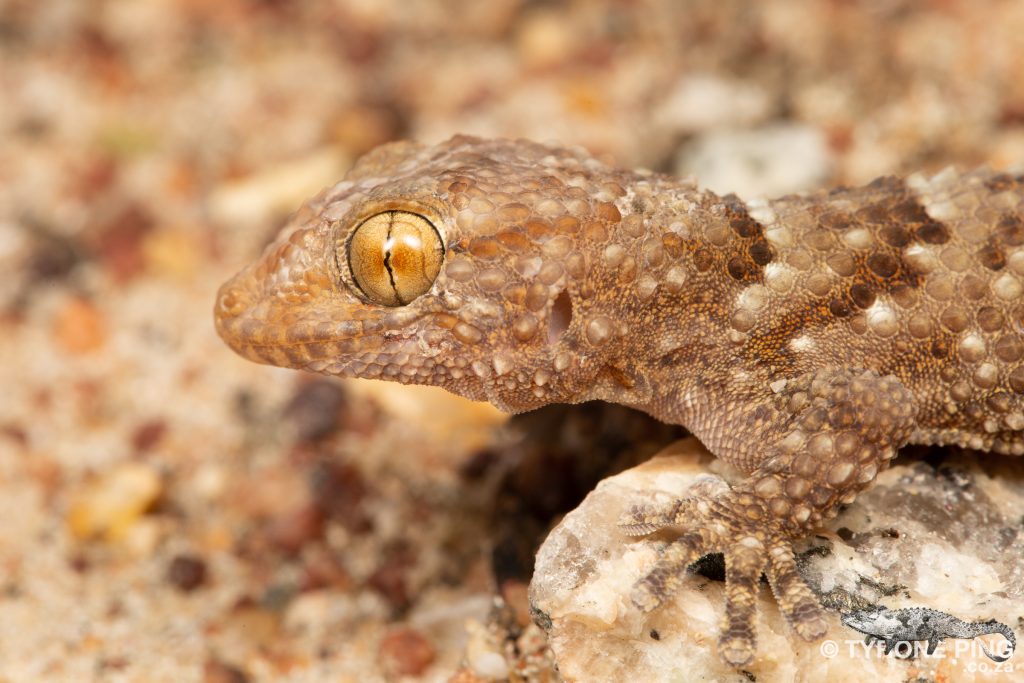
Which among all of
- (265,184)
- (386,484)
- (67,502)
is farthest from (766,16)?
(67,502)

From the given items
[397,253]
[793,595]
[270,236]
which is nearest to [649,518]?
[793,595]

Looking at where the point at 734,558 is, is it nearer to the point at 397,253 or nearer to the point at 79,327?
the point at 397,253

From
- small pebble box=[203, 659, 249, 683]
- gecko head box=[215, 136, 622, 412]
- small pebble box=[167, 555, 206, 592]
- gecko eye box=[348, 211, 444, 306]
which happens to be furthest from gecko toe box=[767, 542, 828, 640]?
small pebble box=[167, 555, 206, 592]

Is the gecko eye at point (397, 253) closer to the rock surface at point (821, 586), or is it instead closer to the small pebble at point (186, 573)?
the rock surface at point (821, 586)

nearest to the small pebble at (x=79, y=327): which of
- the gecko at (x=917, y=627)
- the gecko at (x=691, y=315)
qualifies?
the gecko at (x=691, y=315)

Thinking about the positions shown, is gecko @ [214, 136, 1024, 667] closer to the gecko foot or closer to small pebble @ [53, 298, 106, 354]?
the gecko foot

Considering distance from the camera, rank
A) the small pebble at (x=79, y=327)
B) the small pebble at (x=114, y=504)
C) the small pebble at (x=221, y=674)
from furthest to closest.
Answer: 1. the small pebble at (x=79, y=327)
2. the small pebble at (x=114, y=504)
3. the small pebble at (x=221, y=674)
